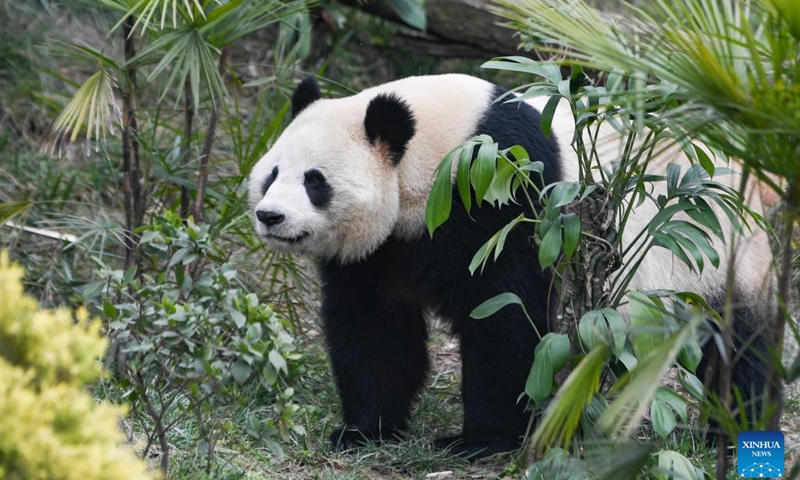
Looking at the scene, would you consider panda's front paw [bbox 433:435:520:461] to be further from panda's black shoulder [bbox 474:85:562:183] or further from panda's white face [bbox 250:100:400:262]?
panda's black shoulder [bbox 474:85:562:183]

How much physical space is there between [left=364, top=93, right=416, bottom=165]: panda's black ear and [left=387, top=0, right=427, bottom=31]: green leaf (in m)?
3.57

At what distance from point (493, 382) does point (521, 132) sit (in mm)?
1153

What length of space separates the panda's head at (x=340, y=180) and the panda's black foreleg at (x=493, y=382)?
65 centimetres

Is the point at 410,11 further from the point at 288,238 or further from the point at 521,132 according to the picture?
the point at 288,238

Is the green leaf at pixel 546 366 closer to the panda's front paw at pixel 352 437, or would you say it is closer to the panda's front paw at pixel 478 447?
the panda's front paw at pixel 478 447

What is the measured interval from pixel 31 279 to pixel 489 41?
4143mm

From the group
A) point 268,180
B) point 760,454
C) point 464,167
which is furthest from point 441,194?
point 760,454

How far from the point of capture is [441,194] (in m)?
3.56

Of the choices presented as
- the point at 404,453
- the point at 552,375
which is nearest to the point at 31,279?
the point at 404,453

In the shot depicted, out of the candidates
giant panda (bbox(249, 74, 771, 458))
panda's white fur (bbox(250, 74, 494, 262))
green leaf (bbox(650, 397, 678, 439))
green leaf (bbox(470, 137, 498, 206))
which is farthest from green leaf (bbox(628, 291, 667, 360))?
panda's white fur (bbox(250, 74, 494, 262))

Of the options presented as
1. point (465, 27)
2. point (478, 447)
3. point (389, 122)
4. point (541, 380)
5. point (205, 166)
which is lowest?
point (478, 447)

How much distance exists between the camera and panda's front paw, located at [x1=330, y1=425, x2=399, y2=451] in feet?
15.3

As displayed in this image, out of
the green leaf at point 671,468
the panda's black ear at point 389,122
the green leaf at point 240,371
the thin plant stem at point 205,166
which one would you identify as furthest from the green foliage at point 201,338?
the thin plant stem at point 205,166

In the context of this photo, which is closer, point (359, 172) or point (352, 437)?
point (359, 172)
